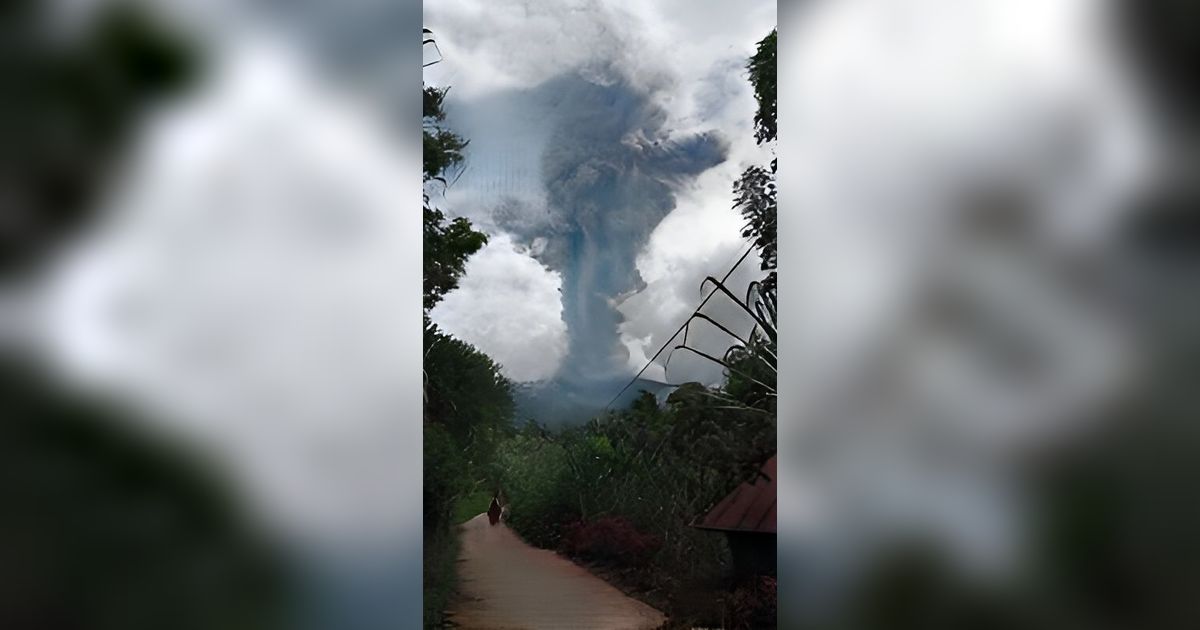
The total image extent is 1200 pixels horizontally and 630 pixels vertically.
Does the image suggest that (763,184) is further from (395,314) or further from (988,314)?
(395,314)

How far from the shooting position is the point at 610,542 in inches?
89.5

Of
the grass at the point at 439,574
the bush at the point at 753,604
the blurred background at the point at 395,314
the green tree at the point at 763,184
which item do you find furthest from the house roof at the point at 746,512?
the blurred background at the point at 395,314

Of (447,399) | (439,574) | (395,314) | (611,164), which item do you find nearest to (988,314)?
(395,314)

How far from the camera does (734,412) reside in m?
2.27

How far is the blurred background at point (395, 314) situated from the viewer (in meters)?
1.21

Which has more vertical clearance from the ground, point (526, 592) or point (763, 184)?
point (763, 184)

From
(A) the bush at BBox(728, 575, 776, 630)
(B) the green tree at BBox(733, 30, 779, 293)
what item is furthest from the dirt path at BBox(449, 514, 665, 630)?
(B) the green tree at BBox(733, 30, 779, 293)

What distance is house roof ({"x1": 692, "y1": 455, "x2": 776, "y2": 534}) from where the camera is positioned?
7.40 feet

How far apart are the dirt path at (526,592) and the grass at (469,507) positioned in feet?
0.05

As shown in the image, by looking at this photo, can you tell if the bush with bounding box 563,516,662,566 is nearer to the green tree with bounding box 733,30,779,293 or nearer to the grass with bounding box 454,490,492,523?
the grass with bounding box 454,490,492,523

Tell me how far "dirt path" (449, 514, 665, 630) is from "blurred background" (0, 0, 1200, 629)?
873mm

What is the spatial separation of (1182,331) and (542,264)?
1.47 meters

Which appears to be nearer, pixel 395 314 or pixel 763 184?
pixel 395 314

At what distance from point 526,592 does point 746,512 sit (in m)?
0.63
